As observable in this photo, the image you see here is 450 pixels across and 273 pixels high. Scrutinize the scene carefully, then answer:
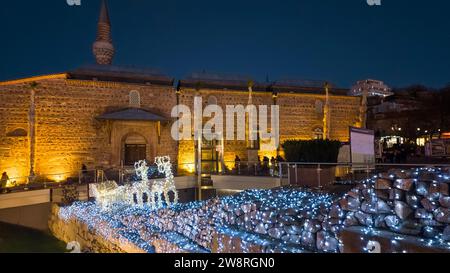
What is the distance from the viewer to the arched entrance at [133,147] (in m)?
19.9

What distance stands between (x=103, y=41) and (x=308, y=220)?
23.5 metres

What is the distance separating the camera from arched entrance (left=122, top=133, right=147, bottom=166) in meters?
19.9

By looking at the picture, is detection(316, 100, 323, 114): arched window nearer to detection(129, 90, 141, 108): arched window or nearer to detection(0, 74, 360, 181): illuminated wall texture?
detection(0, 74, 360, 181): illuminated wall texture

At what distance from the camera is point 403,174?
197 inches

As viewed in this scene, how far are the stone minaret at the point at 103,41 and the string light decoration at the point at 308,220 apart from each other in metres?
17.9

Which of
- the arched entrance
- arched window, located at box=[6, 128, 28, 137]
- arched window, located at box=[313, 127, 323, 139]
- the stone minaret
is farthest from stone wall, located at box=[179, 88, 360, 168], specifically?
arched window, located at box=[6, 128, 28, 137]

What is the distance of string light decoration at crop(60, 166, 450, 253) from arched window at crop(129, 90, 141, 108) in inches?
437

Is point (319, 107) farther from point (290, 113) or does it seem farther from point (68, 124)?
point (68, 124)

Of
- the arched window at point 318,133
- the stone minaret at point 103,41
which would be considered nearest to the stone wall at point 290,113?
the arched window at point 318,133

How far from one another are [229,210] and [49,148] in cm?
1420

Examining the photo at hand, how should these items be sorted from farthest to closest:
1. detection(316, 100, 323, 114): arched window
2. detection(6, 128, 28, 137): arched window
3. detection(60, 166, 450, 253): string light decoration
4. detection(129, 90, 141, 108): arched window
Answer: detection(316, 100, 323, 114): arched window < detection(129, 90, 141, 108): arched window < detection(6, 128, 28, 137): arched window < detection(60, 166, 450, 253): string light decoration

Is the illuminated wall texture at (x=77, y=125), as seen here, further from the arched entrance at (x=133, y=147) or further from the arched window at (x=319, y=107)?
the arched window at (x=319, y=107)

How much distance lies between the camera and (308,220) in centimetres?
598
